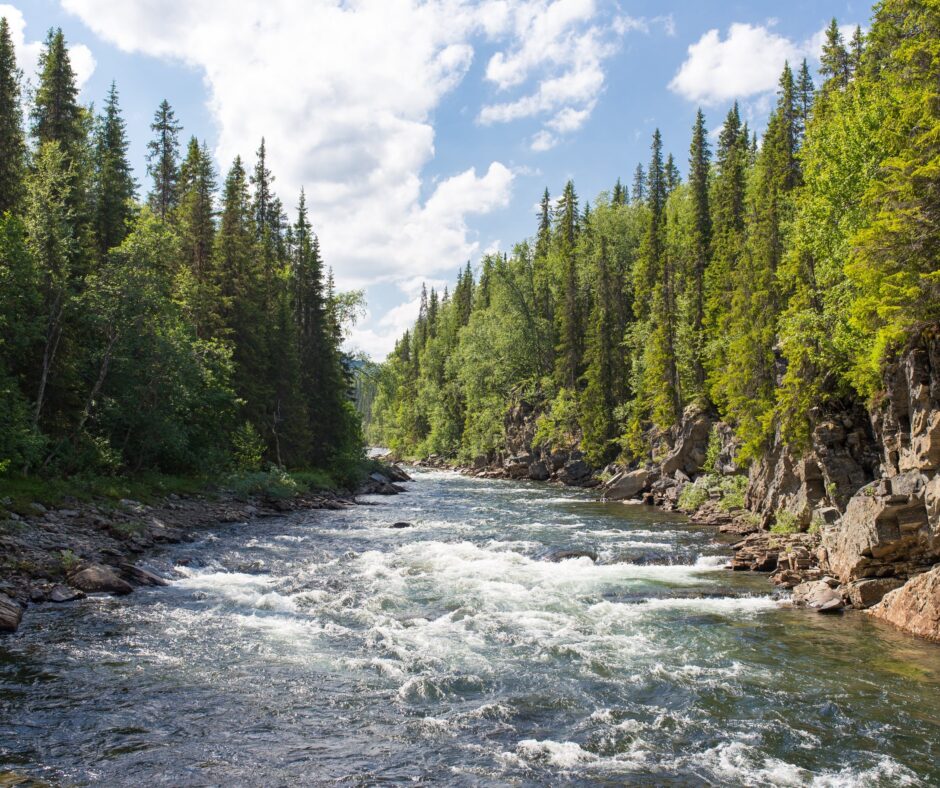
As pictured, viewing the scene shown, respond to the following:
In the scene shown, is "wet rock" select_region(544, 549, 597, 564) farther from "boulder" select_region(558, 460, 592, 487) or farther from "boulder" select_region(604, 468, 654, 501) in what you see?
"boulder" select_region(558, 460, 592, 487)

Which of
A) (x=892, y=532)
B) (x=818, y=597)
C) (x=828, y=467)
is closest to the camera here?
(x=892, y=532)

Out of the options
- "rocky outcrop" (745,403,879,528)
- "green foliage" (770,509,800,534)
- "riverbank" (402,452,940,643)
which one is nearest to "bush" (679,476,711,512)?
"riverbank" (402,452,940,643)

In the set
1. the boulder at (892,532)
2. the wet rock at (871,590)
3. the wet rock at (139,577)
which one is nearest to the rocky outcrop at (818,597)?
the wet rock at (871,590)

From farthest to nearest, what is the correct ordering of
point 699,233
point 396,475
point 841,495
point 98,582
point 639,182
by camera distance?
point 639,182
point 396,475
point 699,233
point 841,495
point 98,582

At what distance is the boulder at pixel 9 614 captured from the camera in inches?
466

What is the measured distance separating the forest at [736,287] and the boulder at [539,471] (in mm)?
2568

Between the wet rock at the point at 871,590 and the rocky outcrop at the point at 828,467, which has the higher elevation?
the rocky outcrop at the point at 828,467

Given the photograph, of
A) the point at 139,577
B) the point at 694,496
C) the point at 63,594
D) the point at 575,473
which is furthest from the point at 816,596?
the point at 575,473

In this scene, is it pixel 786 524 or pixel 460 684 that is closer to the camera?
pixel 460 684

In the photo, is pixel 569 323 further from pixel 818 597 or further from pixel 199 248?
pixel 818 597

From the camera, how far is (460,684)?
34.9ft

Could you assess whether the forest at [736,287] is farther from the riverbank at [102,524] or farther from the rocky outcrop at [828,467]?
the riverbank at [102,524]

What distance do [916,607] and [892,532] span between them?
2.28 meters

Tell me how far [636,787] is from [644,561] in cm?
1406
